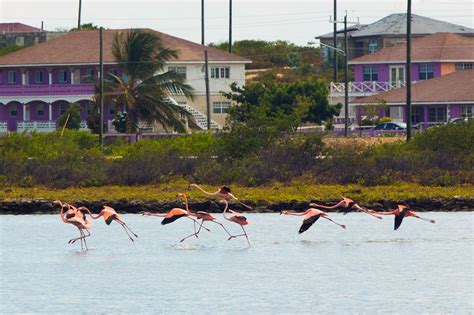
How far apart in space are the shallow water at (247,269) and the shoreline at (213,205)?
1163 mm

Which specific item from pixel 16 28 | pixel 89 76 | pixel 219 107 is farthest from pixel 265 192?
pixel 16 28

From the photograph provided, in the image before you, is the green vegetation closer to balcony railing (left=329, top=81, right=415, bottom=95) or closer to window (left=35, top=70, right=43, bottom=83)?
window (left=35, top=70, right=43, bottom=83)

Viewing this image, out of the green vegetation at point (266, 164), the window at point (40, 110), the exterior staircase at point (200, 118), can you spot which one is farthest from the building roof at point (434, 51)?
the green vegetation at point (266, 164)

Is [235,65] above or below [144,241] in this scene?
above

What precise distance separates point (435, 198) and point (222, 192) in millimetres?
7634

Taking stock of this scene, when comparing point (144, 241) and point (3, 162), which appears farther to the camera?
point (3, 162)

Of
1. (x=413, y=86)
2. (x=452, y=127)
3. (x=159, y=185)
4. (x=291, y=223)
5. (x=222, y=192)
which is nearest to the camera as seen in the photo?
(x=222, y=192)

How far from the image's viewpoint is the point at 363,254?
2511 centimetres

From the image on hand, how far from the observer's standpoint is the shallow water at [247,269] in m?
20.0

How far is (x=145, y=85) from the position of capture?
62781 millimetres

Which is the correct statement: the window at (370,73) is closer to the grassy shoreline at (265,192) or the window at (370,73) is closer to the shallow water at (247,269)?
the grassy shoreline at (265,192)

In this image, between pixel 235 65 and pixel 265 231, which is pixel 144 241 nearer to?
pixel 265 231

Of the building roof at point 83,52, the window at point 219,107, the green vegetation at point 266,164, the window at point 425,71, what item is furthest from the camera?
the window at point 425,71

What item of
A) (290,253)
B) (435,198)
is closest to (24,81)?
(435,198)
